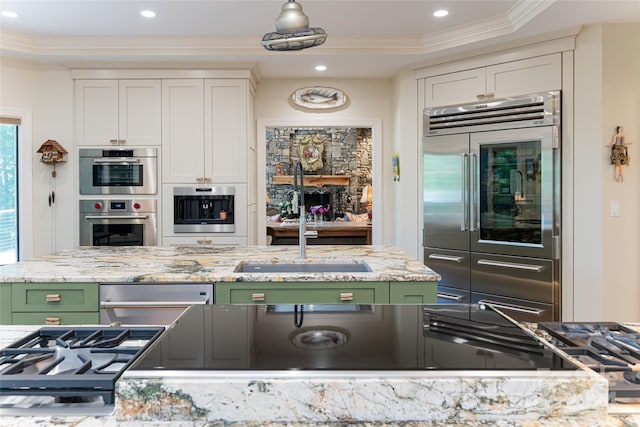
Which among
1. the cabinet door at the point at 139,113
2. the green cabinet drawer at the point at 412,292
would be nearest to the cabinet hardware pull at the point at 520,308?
the green cabinet drawer at the point at 412,292

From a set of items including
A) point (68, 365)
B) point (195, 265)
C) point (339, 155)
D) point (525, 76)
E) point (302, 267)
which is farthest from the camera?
point (339, 155)

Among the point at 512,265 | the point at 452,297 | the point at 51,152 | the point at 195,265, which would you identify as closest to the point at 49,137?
the point at 51,152

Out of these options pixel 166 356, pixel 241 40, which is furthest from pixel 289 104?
pixel 166 356

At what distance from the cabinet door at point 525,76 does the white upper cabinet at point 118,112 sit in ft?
9.88

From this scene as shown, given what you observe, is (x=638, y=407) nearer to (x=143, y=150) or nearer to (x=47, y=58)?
(x=143, y=150)

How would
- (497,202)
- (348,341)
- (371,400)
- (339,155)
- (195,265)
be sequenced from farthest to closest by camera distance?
(339,155)
(497,202)
(195,265)
(348,341)
(371,400)

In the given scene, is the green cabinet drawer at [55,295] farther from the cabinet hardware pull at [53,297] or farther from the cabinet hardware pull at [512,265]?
the cabinet hardware pull at [512,265]

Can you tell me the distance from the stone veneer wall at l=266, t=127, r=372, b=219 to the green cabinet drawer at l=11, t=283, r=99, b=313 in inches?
326

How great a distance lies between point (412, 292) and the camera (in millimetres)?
2262

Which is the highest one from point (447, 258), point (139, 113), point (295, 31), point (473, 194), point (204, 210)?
point (139, 113)

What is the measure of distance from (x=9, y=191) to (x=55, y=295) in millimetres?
2710

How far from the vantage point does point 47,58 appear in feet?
13.6

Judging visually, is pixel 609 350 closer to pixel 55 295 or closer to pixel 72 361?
pixel 72 361

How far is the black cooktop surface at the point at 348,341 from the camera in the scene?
92cm
